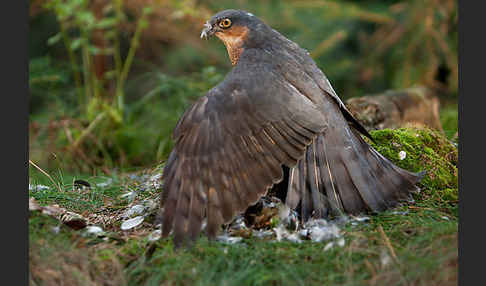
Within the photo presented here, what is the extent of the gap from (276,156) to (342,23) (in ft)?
16.4

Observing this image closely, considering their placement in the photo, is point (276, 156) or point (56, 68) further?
point (56, 68)

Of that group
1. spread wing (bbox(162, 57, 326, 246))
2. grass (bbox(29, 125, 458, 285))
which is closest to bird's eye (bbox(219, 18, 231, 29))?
spread wing (bbox(162, 57, 326, 246))

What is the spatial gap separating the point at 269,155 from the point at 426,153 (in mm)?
1463

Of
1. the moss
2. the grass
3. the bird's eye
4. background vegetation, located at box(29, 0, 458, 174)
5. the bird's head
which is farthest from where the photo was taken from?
background vegetation, located at box(29, 0, 458, 174)

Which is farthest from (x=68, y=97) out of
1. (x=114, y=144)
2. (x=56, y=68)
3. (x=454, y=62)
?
(x=454, y=62)

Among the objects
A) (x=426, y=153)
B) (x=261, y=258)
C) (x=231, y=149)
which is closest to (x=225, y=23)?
(x=231, y=149)

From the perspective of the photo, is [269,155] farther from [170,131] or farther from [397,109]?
[170,131]

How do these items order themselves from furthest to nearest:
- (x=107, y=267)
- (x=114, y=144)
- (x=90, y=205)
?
1. (x=114, y=144)
2. (x=90, y=205)
3. (x=107, y=267)

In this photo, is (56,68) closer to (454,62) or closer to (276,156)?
(276,156)

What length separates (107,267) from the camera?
2.62 metres

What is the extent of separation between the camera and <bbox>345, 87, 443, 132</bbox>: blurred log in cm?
469

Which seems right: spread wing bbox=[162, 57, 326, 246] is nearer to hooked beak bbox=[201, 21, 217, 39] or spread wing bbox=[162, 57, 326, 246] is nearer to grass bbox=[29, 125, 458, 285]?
grass bbox=[29, 125, 458, 285]

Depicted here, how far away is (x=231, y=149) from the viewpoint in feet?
9.45

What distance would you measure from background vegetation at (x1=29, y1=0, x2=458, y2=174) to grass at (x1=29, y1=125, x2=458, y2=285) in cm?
224
